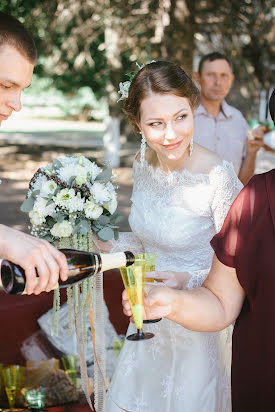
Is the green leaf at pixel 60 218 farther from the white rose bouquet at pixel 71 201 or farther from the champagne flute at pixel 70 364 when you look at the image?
the champagne flute at pixel 70 364

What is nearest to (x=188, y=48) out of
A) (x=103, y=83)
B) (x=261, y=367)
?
(x=261, y=367)

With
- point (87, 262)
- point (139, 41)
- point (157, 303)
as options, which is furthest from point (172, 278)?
point (139, 41)

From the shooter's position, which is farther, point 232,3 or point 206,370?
point 232,3

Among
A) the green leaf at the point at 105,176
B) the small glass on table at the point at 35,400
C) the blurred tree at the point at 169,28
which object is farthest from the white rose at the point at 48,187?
the blurred tree at the point at 169,28

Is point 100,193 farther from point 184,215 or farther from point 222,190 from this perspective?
point 222,190

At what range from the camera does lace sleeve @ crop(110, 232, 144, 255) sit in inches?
118

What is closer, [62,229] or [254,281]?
[254,281]

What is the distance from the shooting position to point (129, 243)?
3029 mm

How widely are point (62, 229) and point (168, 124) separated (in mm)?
719

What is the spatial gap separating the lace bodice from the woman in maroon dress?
0.71m

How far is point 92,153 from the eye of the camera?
18.4 metres

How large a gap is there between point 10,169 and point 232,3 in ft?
24.0

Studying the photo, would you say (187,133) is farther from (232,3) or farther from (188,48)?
(232,3)

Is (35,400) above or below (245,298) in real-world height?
below
